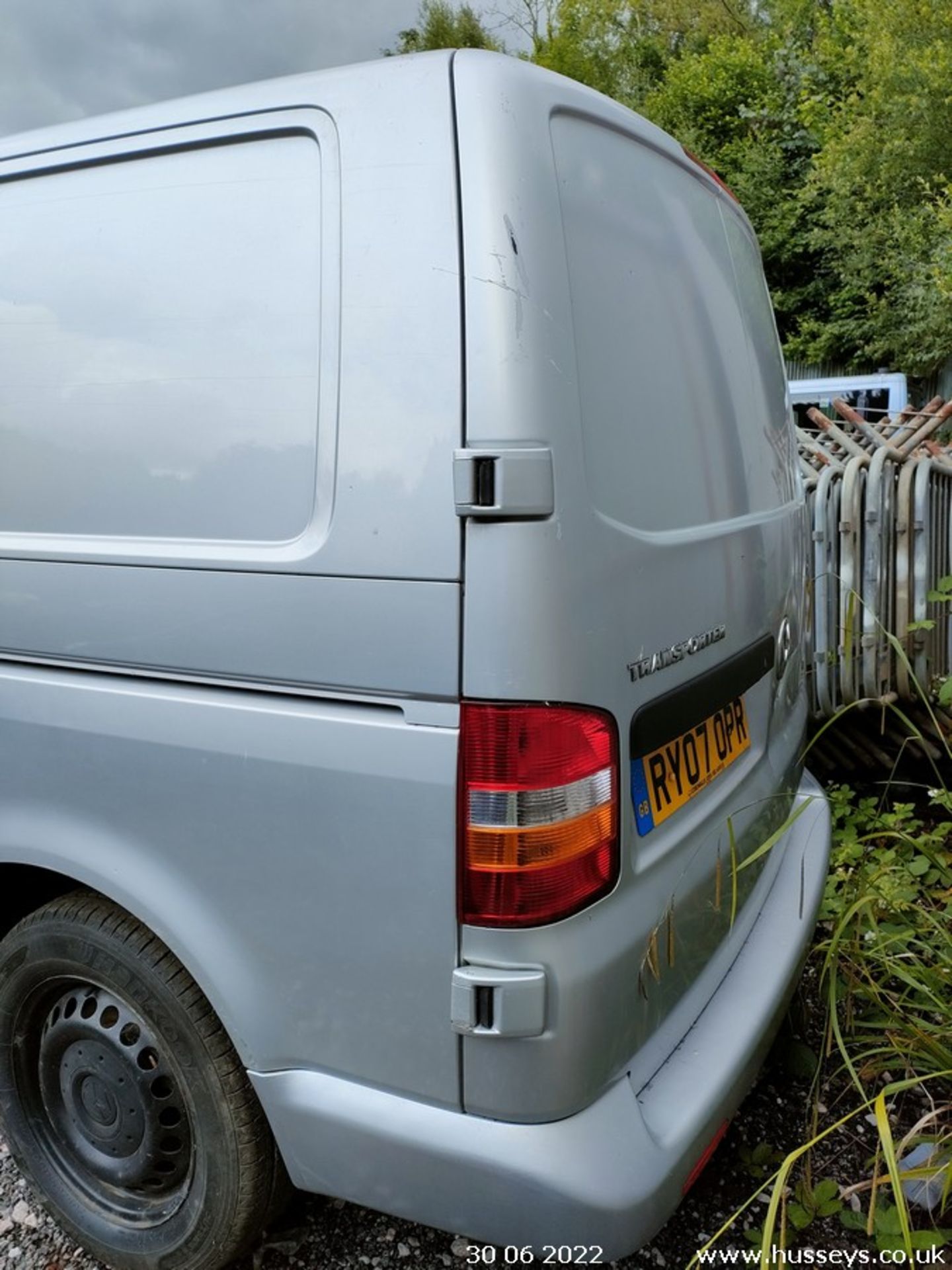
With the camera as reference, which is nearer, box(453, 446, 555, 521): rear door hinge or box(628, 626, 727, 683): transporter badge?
box(453, 446, 555, 521): rear door hinge

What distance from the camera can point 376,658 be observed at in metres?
1.38

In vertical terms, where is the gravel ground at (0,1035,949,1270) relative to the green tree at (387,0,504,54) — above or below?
below

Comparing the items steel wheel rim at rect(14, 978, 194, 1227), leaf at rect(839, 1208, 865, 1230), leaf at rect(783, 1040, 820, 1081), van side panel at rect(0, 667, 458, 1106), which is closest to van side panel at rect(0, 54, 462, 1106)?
van side panel at rect(0, 667, 458, 1106)

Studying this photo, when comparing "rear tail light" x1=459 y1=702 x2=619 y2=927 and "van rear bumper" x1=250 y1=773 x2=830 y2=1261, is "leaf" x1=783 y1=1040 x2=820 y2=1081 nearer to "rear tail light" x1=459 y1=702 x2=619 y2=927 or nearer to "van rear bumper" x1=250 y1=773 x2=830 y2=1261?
"van rear bumper" x1=250 y1=773 x2=830 y2=1261

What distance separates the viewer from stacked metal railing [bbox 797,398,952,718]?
3.76 m

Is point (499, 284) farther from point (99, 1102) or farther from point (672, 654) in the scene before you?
point (99, 1102)

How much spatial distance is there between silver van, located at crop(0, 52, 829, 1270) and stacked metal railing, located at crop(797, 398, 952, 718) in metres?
2.07

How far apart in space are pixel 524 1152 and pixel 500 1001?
0.23 metres

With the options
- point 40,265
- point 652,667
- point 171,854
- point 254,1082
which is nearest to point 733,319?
point 652,667

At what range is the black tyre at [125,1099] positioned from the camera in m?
1.64

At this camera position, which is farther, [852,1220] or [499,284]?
[852,1220]

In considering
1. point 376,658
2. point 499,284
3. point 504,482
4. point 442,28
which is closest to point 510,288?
point 499,284

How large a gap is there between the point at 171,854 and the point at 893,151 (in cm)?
1803

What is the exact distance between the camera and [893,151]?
1562 centimetres
